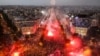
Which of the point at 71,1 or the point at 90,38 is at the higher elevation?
the point at 71,1

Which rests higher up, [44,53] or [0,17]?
[0,17]

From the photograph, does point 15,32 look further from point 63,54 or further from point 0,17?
point 63,54

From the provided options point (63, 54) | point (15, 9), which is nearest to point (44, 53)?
point (63, 54)

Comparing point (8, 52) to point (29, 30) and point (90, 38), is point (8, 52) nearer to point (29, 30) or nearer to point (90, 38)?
point (29, 30)

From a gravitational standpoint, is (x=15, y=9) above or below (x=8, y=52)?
above

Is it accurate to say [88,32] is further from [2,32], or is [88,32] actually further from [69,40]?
[2,32]

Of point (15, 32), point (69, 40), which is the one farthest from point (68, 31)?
point (15, 32)

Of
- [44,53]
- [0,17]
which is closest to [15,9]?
[0,17]
